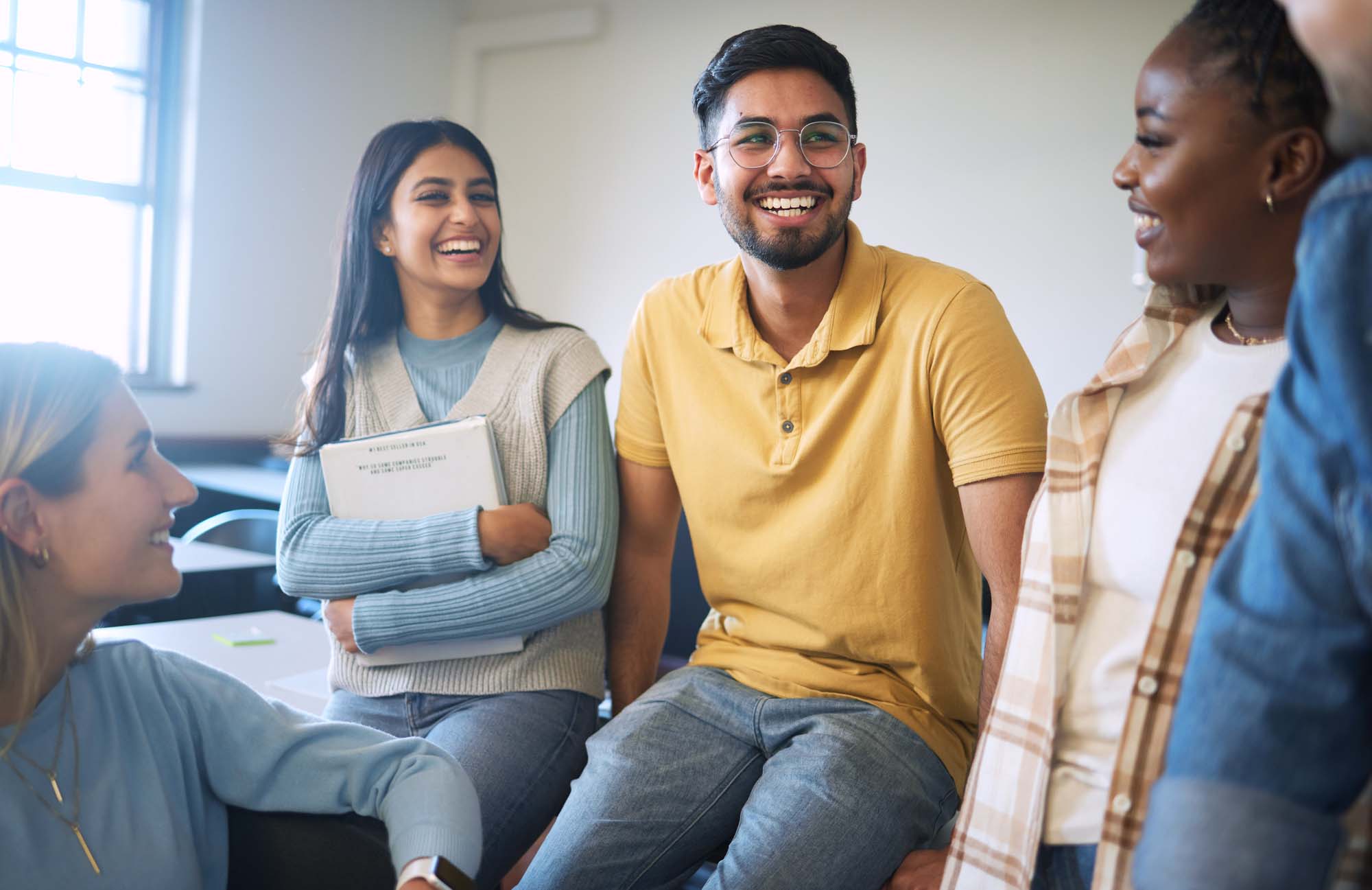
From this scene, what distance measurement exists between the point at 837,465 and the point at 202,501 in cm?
377

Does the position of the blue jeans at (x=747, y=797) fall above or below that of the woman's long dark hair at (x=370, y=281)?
below

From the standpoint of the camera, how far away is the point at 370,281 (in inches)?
81.5

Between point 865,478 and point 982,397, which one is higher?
point 982,397

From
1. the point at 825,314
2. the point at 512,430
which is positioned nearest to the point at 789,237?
the point at 825,314

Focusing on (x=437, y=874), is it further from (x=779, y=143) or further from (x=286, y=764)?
(x=779, y=143)

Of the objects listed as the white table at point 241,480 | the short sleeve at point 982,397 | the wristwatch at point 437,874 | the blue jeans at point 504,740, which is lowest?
the white table at point 241,480

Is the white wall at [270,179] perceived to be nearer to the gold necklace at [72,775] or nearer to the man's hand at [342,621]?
the man's hand at [342,621]

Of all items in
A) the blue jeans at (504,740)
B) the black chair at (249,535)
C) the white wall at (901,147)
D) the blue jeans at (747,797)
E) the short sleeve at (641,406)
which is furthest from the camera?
the white wall at (901,147)

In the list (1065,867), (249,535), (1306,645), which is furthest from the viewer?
(249,535)

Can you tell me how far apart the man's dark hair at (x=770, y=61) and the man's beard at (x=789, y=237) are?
148 mm

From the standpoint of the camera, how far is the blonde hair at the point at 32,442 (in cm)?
116

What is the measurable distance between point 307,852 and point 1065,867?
2.79 ft

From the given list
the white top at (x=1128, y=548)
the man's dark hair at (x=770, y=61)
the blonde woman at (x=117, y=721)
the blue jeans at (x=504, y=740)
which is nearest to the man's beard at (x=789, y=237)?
the man's dark hair at (x=770, y=61)

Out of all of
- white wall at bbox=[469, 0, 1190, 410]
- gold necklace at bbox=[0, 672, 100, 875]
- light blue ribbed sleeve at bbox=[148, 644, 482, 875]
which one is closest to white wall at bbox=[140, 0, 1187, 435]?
white wall at bbox=[469, 0, 1190, 410]
